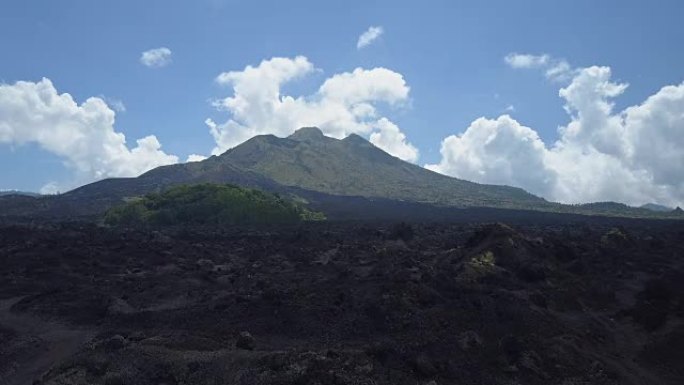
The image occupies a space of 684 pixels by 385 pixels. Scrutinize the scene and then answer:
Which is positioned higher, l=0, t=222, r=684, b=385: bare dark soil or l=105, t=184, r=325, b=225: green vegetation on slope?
l=105, t=184, r=325, b=225: green vegetation on slope

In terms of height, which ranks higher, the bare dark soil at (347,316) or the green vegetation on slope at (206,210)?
the green vegetation on slope at (206,210)

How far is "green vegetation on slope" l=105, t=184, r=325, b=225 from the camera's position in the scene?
8156cm

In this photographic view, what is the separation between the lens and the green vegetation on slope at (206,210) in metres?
81.6

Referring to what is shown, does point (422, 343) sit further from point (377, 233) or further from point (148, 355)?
point (377, 233)

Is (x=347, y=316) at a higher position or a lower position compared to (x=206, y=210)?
lower

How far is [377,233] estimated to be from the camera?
191 ft

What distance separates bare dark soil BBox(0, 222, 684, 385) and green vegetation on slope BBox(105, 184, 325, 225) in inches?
1516

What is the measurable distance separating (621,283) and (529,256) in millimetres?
5674

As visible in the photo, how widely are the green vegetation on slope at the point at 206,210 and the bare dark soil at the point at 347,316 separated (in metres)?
38.5

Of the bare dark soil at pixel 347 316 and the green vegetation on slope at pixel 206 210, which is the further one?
the green vegetation on slope at pixel 206 210

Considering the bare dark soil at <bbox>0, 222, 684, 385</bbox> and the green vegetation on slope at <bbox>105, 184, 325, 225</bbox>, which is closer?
the bare dark soil at <bbox>0, 222, 684, 385</bbox>

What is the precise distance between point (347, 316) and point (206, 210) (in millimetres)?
65289

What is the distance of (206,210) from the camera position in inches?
3334

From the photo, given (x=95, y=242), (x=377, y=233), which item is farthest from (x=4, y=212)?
(x=377, y=233)
